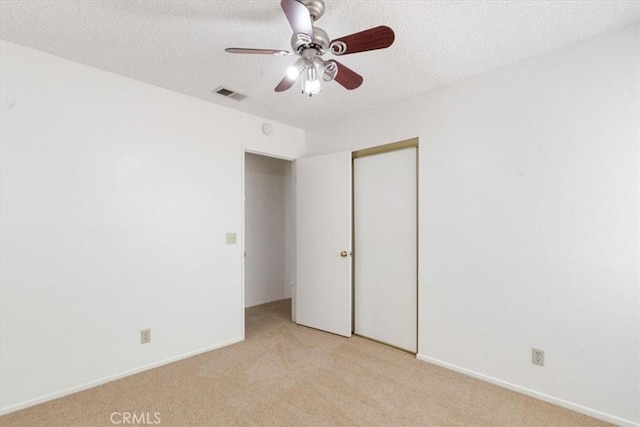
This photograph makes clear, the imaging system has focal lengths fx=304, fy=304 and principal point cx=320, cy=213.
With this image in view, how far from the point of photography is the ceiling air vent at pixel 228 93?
2.75m

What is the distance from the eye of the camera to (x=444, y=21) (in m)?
1.81

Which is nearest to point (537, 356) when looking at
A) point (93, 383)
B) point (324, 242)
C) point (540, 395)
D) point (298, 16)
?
point (540, 395)

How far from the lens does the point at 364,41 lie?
150cm

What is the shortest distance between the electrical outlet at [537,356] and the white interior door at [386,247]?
0.95m

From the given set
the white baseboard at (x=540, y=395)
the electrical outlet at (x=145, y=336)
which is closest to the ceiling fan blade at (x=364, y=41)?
the white baseboard at (x=540, y=395)

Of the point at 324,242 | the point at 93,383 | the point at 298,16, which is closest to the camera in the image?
the point at 298,16

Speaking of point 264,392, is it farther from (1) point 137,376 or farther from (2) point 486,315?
(2) point 486,315

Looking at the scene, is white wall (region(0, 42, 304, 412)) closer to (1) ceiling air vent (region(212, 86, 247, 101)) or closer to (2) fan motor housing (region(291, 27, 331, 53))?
(1) ceiling air vent (region(212, 86, 247, 101))

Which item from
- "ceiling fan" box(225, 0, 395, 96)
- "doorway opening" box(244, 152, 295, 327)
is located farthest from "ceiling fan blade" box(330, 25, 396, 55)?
"doorway opening" box(244, 152, 295, 327)

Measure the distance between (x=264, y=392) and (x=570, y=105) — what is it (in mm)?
2958

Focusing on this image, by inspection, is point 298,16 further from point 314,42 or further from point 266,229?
point 266,229

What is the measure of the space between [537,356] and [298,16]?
105 inches

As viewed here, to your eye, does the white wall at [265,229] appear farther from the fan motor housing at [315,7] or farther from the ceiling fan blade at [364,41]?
the ceiling fan blade at [364,41]

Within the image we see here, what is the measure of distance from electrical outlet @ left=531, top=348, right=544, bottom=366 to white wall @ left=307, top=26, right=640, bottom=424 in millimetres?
36
